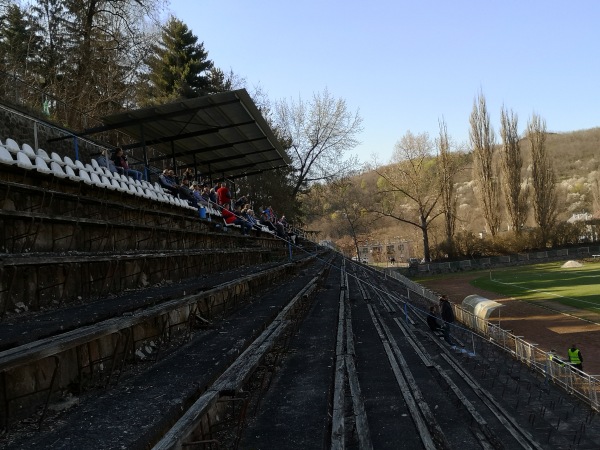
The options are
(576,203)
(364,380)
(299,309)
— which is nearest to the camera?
(364,380)

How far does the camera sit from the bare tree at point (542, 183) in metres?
56.8

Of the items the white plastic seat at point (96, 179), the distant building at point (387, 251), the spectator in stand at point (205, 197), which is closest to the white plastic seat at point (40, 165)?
the white plastic seat at point (96, 179)

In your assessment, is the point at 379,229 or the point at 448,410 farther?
the point at 379,229

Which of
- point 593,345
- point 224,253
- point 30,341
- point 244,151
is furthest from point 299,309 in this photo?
point 593,345

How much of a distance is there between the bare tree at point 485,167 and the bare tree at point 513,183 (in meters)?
1.29

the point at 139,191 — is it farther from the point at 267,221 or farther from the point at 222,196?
the point at 267,221

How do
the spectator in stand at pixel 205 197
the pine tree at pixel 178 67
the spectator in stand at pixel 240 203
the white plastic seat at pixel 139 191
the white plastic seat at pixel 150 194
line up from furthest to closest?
the pine tree at pixel 178 67
the spectator in stand at pixel 240 203
the spectator in stand at pixel 205 197
the white plastic seat at pixel 150 194
the white plastic seat at pixel 139 191

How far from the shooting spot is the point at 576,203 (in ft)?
426

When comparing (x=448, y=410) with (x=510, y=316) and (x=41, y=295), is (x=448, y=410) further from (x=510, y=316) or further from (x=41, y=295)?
(x=510, y=316)

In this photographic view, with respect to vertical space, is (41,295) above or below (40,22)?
below

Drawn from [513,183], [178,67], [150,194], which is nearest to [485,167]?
[513,183]

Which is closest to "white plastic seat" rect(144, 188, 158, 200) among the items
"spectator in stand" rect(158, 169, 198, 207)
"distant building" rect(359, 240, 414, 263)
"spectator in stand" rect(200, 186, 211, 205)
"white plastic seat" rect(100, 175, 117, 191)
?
"white plastic seat" rect(100, 175, 117, 191)

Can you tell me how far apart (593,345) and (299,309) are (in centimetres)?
1358

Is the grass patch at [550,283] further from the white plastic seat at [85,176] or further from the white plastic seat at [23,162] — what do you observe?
the white plastic seat at [23,162]
